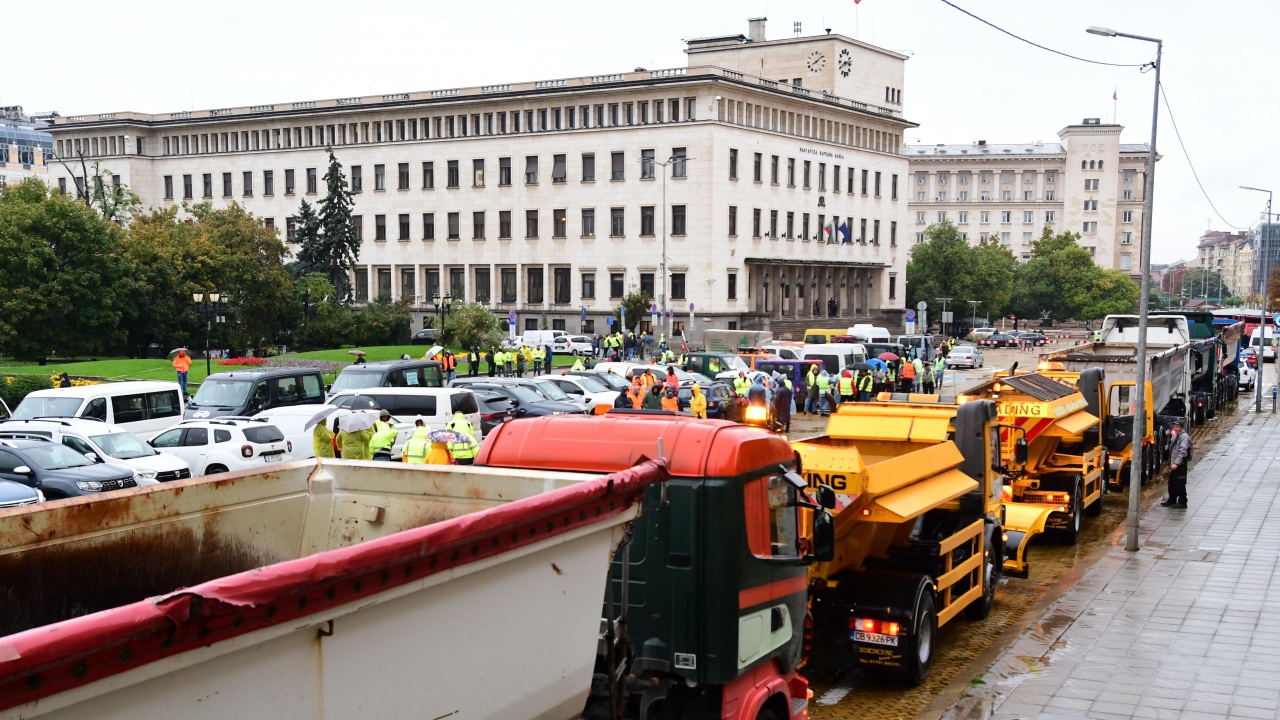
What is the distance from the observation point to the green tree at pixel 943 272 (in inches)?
3745

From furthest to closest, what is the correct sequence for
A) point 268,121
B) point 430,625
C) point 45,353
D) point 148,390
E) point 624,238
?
1. point 268,121
2. point 624,238
3. point 45,353
4. point 148,390
5. point 430,625

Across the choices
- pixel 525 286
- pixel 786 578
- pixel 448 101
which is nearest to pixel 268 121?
pixel 448 101

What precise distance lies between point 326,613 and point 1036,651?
392 inches

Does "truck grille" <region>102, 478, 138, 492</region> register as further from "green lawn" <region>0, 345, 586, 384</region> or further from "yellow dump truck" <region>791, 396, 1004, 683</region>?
"green lawn" <region>0, 345, 586, 384</region>

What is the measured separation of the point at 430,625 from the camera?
15.1 ft

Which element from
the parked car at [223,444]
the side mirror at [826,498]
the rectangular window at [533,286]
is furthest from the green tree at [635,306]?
the side mirror at [826,498]

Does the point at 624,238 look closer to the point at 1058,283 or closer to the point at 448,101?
the point at 448,101

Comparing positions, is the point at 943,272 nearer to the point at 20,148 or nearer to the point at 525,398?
the point at 525,398

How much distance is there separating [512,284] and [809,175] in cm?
2116

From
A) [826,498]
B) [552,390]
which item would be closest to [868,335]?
[552,390]

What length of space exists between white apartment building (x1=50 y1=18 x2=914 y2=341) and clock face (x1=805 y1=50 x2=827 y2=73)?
6.4 inches

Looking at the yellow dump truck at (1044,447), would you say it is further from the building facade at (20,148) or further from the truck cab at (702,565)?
the building facade at (20,148)

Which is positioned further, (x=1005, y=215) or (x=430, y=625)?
(x=1005, y=215)

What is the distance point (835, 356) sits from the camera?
1620 inches
